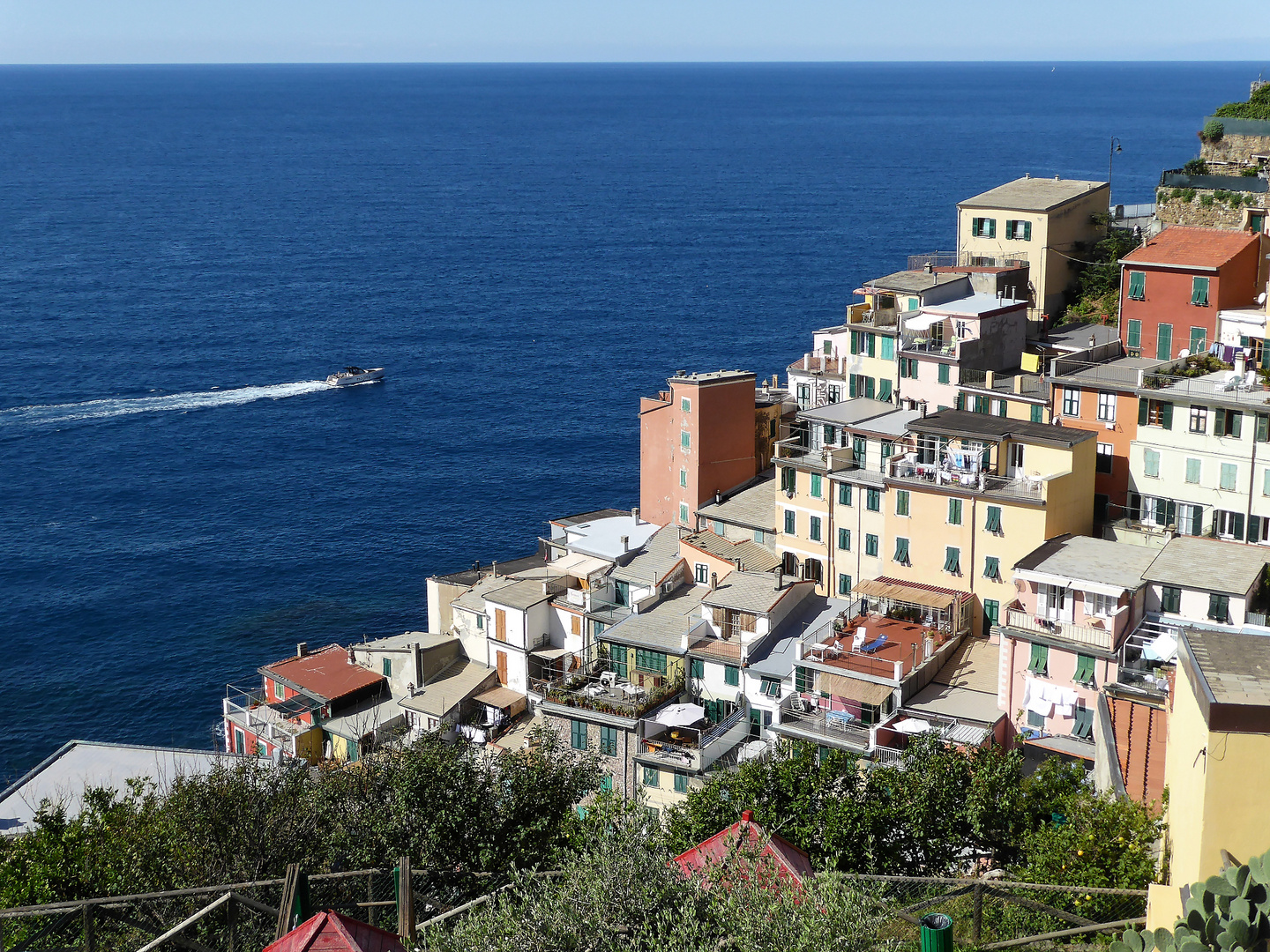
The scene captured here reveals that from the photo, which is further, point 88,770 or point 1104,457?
point 88,770

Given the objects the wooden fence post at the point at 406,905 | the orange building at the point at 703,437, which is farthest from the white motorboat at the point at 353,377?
the wooden fence post at the point at 406,905

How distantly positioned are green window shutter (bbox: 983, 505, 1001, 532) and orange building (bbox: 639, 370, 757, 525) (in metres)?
16.4

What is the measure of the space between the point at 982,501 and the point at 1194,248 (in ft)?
60.1

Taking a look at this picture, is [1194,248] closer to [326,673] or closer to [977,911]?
[326,673]

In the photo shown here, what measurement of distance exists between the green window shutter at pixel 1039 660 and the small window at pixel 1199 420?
37.9 ft

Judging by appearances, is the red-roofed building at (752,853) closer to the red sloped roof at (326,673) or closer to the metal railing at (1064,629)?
the metal railing at (1064,629)

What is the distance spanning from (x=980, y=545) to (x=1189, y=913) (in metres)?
35.8

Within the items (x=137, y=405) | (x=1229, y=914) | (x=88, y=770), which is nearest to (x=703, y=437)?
(x=88, y=770)

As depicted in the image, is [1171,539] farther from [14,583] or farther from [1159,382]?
[14,583]

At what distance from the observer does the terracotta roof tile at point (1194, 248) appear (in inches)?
2247

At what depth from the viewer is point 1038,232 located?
67188mm

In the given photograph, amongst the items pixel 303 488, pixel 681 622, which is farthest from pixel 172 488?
pixel 681 622

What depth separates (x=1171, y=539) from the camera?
160 ft

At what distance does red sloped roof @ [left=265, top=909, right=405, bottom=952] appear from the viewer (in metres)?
19.2
